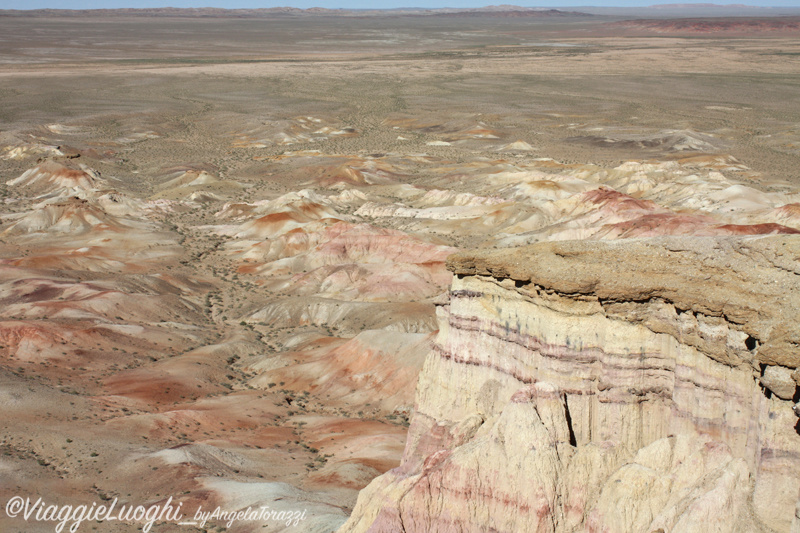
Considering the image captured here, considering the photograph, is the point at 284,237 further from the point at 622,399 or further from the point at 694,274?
the point at 694,274

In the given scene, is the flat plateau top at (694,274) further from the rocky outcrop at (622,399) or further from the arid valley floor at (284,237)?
the arid valley floor at (284,237)

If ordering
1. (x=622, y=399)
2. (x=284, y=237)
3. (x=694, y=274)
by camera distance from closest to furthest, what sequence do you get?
1. (x=694, y=274)
2. (x=622, y=399)
3. (x=284, y=237)

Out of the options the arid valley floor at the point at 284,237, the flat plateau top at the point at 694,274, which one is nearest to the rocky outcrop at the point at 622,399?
the flat plateau top at the point at 694,274

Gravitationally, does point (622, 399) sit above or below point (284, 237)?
above

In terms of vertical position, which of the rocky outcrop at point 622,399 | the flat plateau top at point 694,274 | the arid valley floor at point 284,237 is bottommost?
the arid valley floor at point 284,237

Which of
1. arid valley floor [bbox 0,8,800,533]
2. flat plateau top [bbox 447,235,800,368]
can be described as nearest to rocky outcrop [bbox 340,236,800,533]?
flat plateau top [bbox 447,235,800,368]

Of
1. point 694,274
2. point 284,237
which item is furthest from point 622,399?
point 284,237

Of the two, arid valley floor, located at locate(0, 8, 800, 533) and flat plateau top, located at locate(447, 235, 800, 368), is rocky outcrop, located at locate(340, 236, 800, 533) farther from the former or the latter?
arid valley floor, located at locate(0, 8, 800, 533)
